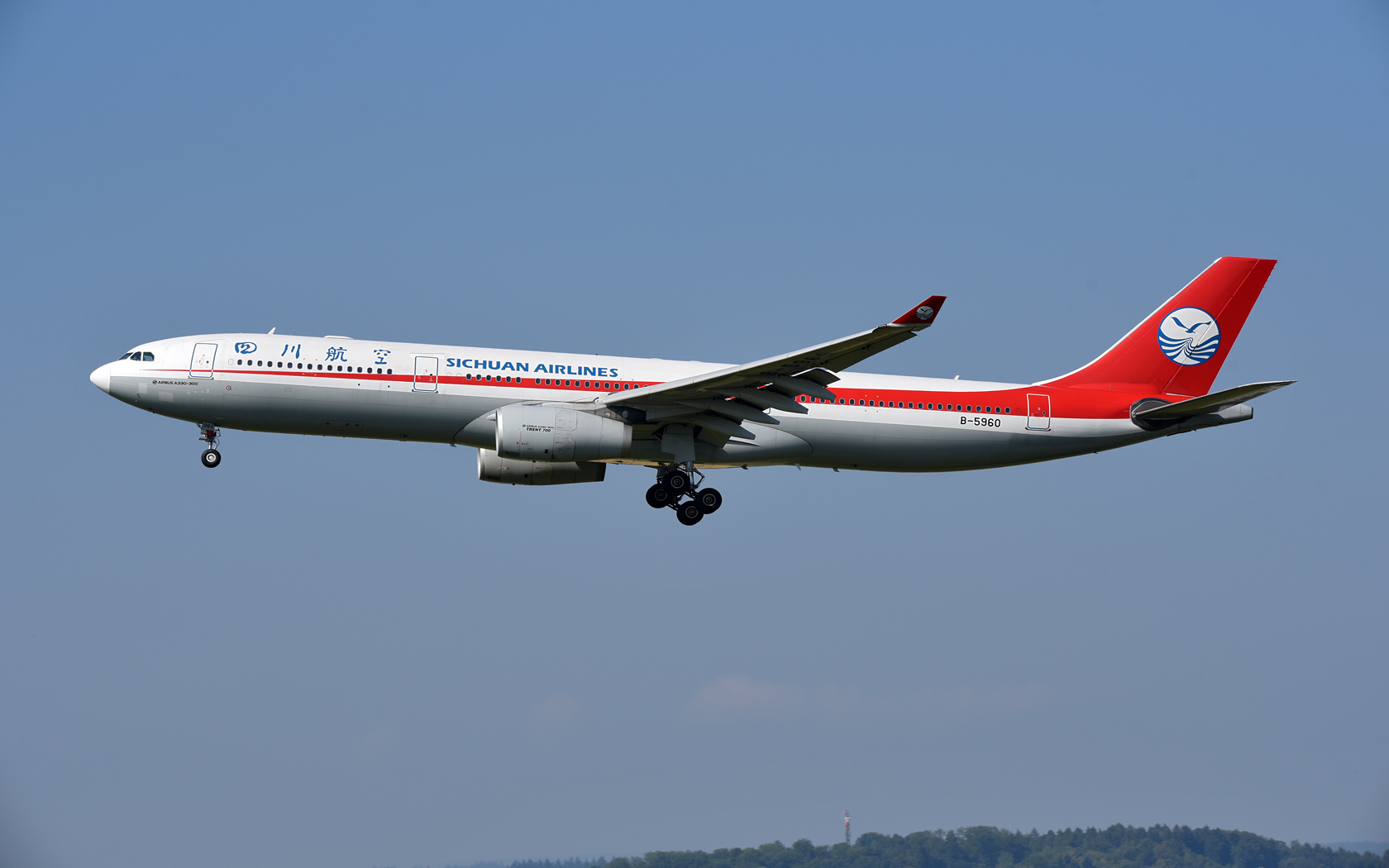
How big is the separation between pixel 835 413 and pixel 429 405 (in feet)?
34.7

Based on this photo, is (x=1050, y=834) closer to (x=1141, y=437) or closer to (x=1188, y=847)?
(x=1188, y=847)

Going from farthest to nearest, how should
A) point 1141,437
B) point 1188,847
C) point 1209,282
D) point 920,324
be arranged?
point 1188,847 → point 1209,282 → point 1141,437 → point 920,324

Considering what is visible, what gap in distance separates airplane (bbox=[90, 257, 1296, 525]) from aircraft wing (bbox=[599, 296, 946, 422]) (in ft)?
0.18

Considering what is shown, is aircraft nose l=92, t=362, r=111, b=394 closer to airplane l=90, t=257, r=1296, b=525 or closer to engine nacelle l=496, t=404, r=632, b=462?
airplane l=90, t=257, r=1296, b=525

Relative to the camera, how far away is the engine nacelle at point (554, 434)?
1236 inches

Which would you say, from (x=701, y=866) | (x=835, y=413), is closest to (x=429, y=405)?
(x=835, y=413)

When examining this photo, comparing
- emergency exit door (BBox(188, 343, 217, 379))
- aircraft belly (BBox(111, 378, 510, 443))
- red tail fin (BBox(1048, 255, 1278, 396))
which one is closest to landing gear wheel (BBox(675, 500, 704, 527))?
aircraft belly (BBox(111, 378, 510, 443))

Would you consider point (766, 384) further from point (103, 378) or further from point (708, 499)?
point (103, 378)

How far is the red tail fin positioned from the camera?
37.9m

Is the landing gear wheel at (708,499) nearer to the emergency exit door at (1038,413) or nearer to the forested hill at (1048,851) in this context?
the emergency exit door at (1038,413)

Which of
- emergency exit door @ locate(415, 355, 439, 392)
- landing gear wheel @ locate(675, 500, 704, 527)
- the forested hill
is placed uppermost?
emergency exit door @ locate(415, 355, 439, 392)

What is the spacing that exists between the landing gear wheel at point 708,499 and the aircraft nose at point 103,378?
50.2 ft

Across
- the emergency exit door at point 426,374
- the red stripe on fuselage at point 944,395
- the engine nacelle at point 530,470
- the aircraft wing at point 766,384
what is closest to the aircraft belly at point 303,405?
the emergency exit door at point 426,374

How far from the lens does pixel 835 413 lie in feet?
113
